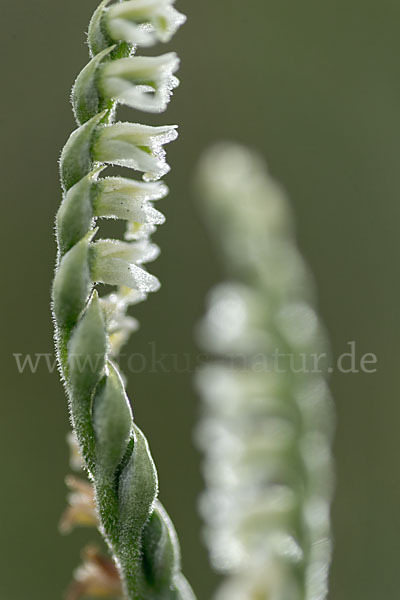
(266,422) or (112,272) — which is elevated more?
(112,272)

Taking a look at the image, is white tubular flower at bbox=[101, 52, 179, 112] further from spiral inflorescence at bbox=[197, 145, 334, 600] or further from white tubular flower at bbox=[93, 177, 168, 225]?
spiral inflorescence at bbox=[197, 145, 334, 600]

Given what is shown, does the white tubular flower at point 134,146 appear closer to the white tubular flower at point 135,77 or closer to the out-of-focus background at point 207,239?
the white tubular flower at point 135,77

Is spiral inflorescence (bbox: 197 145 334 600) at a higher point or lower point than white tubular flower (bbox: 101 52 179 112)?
lower

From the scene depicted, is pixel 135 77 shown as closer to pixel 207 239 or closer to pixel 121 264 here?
pixel 121 264

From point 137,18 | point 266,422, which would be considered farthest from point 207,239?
point 137,18

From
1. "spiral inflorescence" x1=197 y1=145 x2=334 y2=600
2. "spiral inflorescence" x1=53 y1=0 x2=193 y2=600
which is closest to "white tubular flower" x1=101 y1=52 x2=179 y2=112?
"spiral inflorescence" x1=53 y1=0 x2=193 y2=600

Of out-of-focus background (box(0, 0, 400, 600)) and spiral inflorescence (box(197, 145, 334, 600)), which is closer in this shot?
spiral inflorescence (box(197, 145, 334, 600))

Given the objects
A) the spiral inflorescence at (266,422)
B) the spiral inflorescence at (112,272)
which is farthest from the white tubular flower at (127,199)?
the spiral inflorescence at (266,422)
